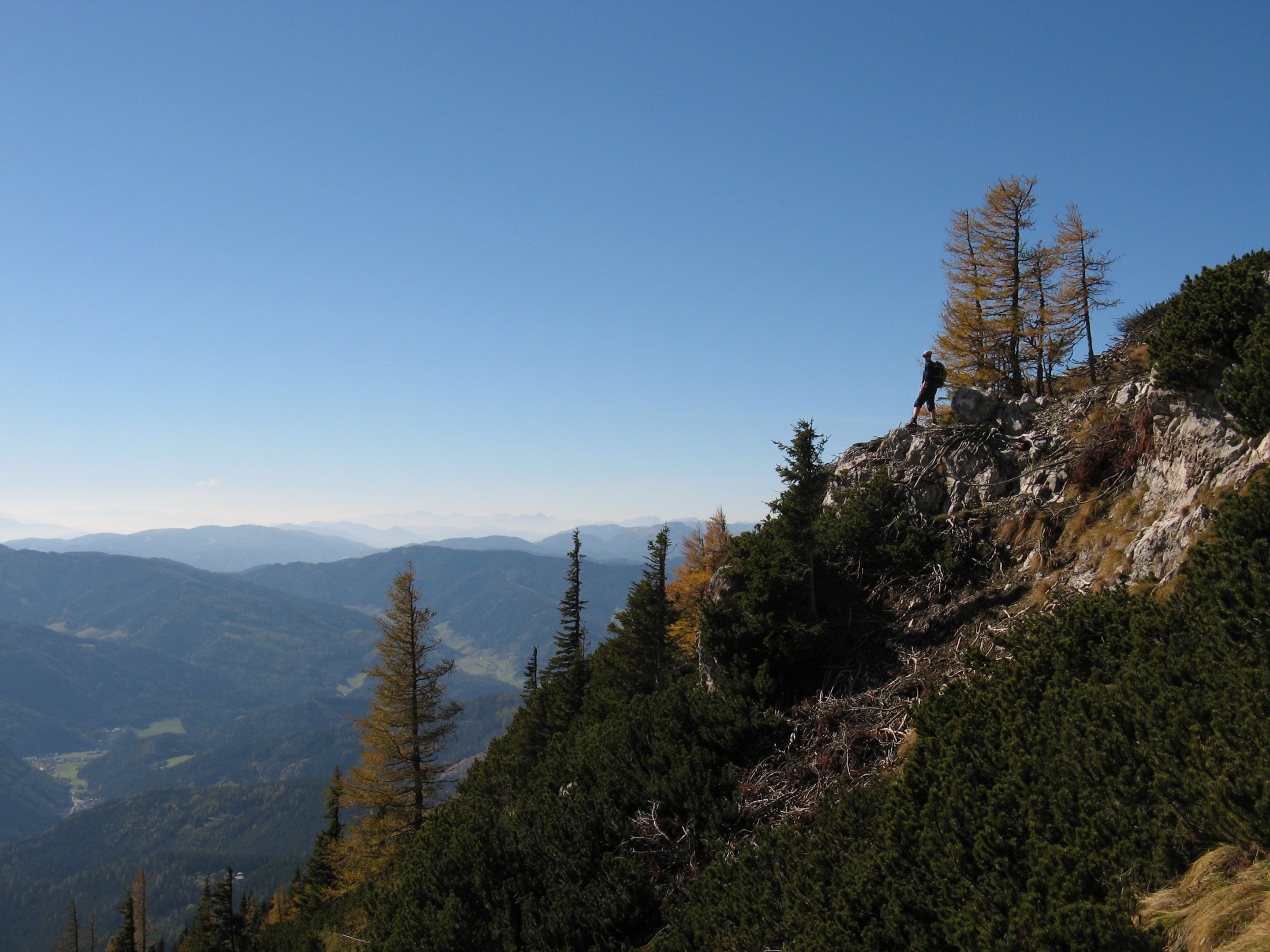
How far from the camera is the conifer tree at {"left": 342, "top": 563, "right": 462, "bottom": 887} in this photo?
76.3 feet

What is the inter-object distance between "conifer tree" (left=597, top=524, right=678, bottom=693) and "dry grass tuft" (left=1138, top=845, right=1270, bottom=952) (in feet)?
67.1

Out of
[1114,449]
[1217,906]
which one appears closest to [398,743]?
[1114,449]

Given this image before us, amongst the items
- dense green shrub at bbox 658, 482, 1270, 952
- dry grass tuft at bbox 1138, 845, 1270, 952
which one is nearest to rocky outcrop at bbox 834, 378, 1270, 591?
dense green shrub at bbox 658, 482, 1270, 952

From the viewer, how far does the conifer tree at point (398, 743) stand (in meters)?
23.2

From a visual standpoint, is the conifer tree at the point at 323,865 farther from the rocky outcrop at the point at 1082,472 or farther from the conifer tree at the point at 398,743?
the rocky outcrop at the point at 1082,472

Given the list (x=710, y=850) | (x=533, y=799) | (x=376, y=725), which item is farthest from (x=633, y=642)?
(x=710, y=850)

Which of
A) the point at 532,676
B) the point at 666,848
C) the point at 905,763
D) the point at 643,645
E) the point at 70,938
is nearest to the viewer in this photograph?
the point at 905,763

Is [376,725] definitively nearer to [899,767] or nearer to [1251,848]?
[899,767]

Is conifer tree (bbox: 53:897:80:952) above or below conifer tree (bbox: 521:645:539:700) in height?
below

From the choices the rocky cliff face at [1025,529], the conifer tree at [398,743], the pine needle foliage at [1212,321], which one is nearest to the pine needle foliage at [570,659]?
the conifer tree at [398,743]

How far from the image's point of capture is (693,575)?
1215 inches

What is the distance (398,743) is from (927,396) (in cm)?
2134

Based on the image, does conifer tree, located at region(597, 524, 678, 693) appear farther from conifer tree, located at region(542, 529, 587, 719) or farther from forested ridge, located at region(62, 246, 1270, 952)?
forested ridge, located at region(62, 246, 1270, 952)

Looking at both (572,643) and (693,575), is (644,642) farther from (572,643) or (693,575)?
(572,643)
